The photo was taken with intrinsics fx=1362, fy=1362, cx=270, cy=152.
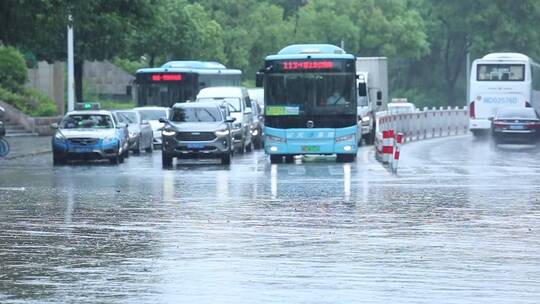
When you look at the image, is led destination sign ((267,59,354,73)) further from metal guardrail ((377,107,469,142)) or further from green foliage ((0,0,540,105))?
green foliage ((0,0,540,105))

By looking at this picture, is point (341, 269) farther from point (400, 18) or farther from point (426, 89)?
point (426, 89)

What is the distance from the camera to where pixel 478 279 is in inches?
545

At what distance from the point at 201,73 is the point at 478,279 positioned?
4201 centimetres

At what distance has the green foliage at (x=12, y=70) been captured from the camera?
200 feet

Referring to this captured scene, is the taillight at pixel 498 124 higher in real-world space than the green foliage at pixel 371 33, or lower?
lower

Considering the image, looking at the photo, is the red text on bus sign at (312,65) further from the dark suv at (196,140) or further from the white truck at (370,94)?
the white truck at (370,94)

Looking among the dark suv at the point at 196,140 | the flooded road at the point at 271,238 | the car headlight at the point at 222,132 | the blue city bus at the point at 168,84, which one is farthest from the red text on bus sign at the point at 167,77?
the flooded road at the point at 271,238

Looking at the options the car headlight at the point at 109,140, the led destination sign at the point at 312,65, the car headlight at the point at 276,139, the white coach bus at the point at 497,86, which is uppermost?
the led destination sign at the point at 312,65

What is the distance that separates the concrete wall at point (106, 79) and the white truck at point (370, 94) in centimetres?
2573

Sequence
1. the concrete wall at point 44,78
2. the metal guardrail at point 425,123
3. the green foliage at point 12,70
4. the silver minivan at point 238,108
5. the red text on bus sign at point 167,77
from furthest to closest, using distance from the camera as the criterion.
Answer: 1. the concrete wall at point 44,78
2. the green foliage at point 12,70
3. the red text on bus sign at point 167,77
4. the metal guardrail at point 425,123
5. the silver minivan at point 238,108

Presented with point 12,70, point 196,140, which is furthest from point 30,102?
point 196,140

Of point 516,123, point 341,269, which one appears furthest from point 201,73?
point 341,269

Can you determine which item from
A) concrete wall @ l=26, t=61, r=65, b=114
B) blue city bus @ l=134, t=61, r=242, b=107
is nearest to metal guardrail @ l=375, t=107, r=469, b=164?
blue city bus @ l=134, t=61, r=242, b=107

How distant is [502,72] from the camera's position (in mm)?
60219
